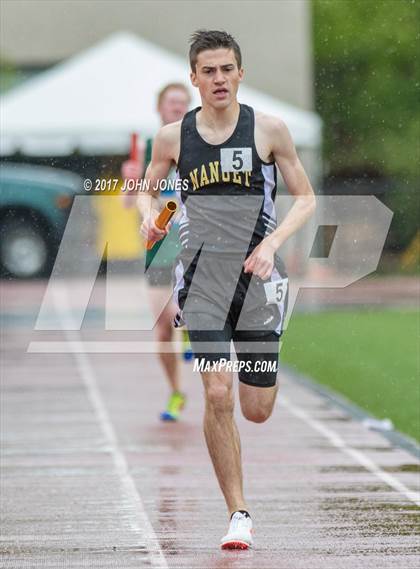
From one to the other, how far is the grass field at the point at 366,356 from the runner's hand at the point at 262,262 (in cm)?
418

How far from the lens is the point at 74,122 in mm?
23078

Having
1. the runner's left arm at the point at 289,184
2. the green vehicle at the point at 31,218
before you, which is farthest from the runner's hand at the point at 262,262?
the green vehicle at the point at 31,218

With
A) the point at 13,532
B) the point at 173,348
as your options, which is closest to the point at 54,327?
the point at 173,348

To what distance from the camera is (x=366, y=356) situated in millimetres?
16578

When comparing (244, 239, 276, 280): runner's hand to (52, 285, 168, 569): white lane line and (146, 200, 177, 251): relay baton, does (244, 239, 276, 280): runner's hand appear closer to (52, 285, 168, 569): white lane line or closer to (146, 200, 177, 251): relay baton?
(146, 200, 177, 251): relay baton

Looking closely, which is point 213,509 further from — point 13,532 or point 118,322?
point 118,322

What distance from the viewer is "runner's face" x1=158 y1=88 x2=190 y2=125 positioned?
1037 cm

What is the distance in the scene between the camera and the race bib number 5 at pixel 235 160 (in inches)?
278

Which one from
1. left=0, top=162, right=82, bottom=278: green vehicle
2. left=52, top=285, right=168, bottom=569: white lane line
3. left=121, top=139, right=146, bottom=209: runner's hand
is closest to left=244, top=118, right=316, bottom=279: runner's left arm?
left=52, top=285, right=168, bottom=569: white lane line

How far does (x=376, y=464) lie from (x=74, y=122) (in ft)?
47.5

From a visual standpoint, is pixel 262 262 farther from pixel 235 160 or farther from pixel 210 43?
pixel 210 43

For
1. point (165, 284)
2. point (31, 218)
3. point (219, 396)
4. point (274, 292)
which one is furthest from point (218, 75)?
point (31, 218)

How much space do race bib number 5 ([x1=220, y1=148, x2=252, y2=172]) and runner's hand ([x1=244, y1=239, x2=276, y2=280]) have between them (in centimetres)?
40

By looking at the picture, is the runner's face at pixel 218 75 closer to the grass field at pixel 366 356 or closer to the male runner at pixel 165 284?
the male runner at pixel 165 284
